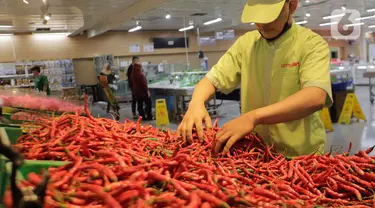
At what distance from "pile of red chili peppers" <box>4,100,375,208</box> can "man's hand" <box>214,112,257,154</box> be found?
0.08 meters

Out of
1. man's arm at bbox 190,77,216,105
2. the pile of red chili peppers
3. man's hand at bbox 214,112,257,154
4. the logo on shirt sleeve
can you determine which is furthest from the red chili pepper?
the logo on shirt sleeve

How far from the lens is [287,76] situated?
6.12 feet

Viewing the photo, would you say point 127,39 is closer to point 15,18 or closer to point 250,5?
point 15,18

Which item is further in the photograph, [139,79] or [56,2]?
[139,79]

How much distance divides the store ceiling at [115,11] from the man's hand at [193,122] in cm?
705

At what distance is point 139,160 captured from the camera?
4.43 feet

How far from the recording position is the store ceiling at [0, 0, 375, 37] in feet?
31.2

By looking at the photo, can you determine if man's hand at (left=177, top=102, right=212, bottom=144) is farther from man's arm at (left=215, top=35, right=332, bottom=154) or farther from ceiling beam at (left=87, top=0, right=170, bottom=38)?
ceiling beam at (left=87, top=0, right=170, bottom=38)

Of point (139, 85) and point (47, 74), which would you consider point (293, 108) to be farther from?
point (47, 74)

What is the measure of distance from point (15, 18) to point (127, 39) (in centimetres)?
645

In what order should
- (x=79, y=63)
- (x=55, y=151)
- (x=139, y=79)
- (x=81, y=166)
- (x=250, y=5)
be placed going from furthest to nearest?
(x=79, y=63) → (x=139, y=79) → (x=250, y=5) → (x=55, y=151) → (x=81, y=166)

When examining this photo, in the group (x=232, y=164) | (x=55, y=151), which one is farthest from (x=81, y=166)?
(x=232, y=164)

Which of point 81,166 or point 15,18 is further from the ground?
point 15,18

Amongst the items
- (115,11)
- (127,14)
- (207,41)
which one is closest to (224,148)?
(127,14)
